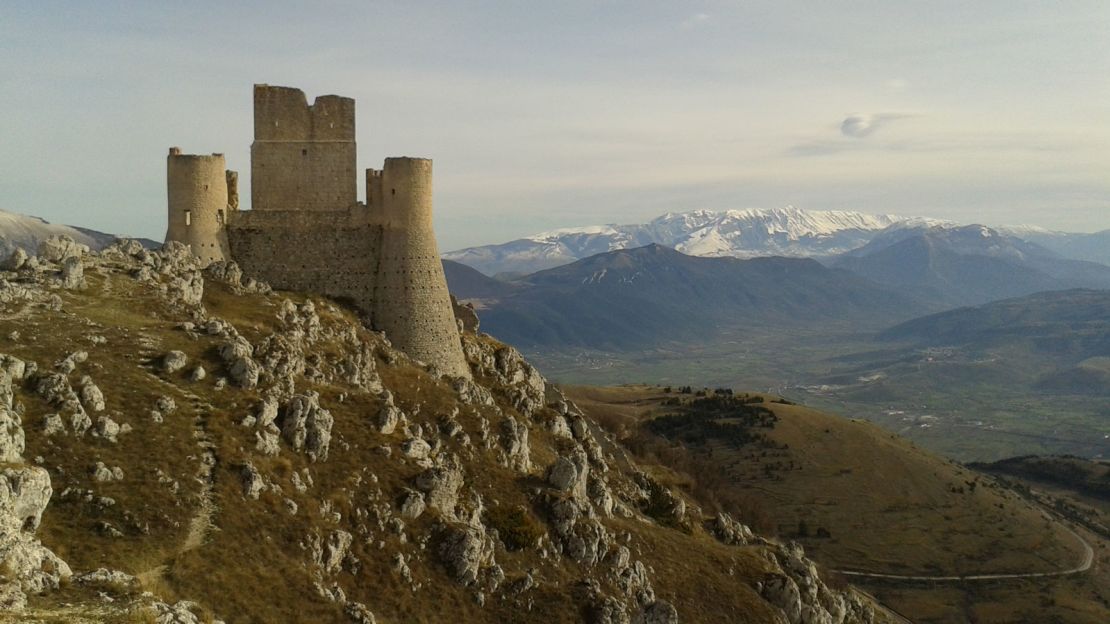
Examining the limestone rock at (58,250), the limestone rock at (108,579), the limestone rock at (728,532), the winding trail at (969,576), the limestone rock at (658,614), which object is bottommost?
the winding trail at (969,576)

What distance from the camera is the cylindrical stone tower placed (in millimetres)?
67750

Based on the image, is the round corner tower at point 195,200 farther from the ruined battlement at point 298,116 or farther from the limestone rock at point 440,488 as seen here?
the limestone rock at point 440,488

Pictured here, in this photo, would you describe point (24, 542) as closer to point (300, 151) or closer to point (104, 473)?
point (104, 473)

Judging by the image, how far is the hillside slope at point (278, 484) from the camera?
3631 cm

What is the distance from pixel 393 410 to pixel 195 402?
11521mm

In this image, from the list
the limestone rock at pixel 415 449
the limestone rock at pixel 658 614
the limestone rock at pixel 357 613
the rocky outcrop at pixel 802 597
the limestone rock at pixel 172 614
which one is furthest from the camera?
the rocky outcrop at pixel 802 597

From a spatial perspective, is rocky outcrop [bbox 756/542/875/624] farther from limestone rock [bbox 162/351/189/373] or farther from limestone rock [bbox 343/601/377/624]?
limestone rock [bbox 162/351/189/373]

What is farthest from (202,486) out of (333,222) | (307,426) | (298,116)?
(298,116)

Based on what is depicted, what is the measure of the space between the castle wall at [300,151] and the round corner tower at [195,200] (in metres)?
3.62

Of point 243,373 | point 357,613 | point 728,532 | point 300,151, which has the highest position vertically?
point 300,151

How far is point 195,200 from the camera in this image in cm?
6438

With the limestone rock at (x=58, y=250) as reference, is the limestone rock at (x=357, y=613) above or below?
below

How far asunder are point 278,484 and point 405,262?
2677 cm

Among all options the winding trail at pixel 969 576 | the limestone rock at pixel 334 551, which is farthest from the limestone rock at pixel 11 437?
the winding trail at pixel 969 576
